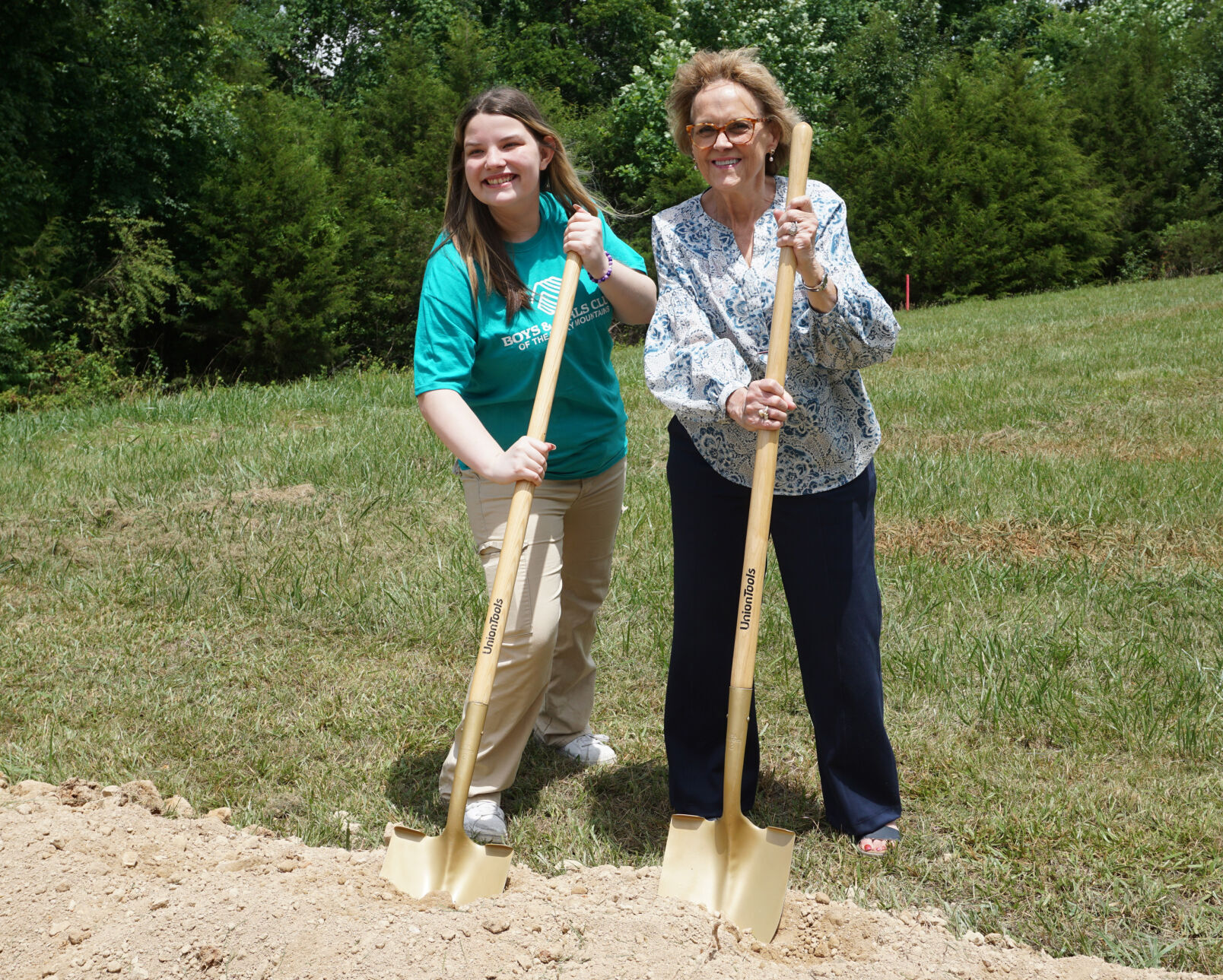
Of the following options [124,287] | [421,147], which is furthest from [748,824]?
[421,147]

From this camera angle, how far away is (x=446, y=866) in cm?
286

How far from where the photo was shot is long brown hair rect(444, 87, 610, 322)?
3195 millimetres

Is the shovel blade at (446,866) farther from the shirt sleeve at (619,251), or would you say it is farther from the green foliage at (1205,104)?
the green foliage at (1205,104)

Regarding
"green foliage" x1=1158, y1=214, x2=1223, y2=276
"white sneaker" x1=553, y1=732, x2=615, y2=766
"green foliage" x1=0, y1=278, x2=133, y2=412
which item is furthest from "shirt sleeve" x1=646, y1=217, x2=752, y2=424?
"green foliage" x1=1158, y1=214, x2=1223, y2=276

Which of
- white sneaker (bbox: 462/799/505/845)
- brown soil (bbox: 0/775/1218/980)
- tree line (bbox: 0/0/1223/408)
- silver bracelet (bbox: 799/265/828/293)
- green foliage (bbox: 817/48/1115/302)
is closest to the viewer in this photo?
brown soil (bbox: 0/775/1218/980)

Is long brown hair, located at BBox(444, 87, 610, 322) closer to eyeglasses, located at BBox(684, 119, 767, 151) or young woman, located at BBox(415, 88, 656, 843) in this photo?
young woman, located at BBox(415, 88, 656, 843)

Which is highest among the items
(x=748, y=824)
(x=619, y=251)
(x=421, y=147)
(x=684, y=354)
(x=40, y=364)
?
(x=421, y=147)

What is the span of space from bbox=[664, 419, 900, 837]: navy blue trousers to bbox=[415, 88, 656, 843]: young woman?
0.35 m

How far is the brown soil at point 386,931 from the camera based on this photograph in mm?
2533

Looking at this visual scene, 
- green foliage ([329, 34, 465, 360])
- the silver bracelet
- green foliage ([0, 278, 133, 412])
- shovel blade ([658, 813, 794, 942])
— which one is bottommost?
shovel blade ([658, 813, 794, 942])

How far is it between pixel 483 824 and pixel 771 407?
1.51 m

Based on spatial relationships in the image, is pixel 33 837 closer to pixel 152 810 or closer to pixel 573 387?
pixel 152 810

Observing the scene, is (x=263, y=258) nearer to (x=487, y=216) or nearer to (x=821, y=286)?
(x=487, y=216)

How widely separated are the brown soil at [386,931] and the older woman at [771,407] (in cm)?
55
